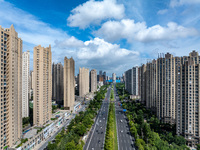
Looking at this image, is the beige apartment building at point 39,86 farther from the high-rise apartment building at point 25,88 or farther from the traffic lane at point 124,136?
the traffic lane at point 124,136

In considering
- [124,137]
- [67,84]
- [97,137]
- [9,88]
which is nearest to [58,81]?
[67,84]

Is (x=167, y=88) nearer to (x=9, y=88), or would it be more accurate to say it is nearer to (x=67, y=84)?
(x=67, y=84)

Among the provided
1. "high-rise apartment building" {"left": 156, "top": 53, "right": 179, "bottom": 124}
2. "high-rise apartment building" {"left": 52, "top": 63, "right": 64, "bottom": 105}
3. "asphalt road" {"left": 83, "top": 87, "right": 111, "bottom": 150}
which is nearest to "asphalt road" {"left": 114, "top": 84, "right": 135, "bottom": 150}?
"asphalt road" {"left": 83, "top": 87, "right": 111, "bottom": 150}

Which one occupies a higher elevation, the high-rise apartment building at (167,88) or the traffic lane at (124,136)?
the high-rise apartment building at (167,88)

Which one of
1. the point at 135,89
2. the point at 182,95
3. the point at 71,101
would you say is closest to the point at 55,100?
the point at 71,101

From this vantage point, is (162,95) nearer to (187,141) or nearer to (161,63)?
(161,63)

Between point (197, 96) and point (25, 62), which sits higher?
point (25, 62)

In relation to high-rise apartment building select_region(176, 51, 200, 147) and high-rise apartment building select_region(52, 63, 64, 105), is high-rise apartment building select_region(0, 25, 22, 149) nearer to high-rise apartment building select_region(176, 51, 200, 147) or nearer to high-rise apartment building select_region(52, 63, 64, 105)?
high-rise apartment building select_region(176, 51, 200, 147)

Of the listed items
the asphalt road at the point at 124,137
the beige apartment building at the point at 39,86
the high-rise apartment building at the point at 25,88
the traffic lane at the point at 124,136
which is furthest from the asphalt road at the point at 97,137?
the high-rise apartment building at the point at 25,88

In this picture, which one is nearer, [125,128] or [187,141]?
[187,141]
